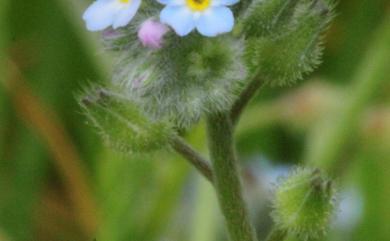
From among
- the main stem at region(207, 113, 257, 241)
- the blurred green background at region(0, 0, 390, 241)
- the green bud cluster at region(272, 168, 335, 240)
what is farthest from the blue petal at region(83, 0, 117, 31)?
the blurred green background at region(0, 0, 390, 241)

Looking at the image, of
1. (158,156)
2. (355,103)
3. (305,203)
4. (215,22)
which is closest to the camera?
(215,22)

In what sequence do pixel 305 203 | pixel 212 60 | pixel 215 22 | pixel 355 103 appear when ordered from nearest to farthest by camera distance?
pixel 215 22
pixel 212 60
pixel 305 203
pixel 355 103

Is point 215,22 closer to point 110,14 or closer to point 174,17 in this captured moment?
point 174,17

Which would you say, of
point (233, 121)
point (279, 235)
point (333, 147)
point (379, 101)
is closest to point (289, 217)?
point (279, 235)

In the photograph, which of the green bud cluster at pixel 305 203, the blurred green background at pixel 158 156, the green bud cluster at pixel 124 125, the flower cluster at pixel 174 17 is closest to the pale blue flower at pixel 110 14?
the flower cluster at pixel 174 17

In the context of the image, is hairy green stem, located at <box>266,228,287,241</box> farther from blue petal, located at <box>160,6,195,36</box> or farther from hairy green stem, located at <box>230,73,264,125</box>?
blue petal, located at <box>160,6,195,36</box>

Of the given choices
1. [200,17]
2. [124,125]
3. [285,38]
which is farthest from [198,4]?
[124,125]
